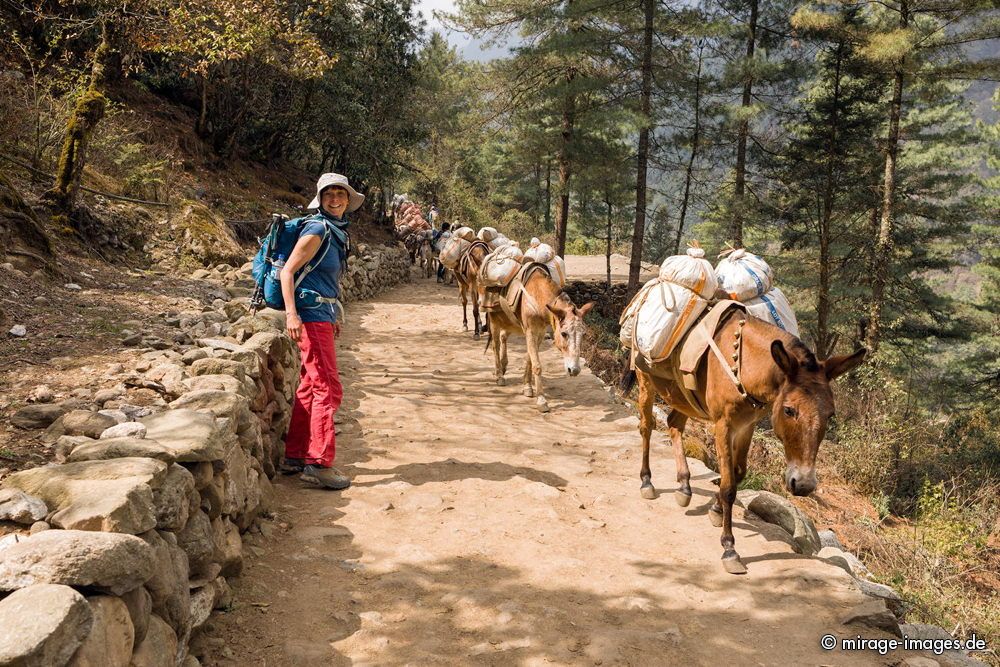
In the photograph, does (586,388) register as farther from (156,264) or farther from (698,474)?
(156,264)

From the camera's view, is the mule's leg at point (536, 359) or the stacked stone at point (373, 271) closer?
the mule's leg at point (536, 359)

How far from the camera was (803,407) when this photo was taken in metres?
3.62

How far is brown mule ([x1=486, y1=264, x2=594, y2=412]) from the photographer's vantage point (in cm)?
758

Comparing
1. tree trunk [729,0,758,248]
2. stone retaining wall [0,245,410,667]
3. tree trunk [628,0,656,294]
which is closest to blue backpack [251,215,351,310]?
stone retaining wall [0,245,410,667]

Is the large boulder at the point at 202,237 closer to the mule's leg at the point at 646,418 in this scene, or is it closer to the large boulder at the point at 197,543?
the mule's leg at the point at 646,418

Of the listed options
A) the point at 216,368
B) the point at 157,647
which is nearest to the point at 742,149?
the point at 216,368

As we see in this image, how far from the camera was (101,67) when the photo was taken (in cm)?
718

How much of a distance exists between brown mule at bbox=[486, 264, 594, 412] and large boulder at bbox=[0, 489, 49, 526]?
5.78 meters

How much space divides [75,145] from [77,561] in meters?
7.22

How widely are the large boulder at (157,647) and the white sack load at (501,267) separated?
280 inches

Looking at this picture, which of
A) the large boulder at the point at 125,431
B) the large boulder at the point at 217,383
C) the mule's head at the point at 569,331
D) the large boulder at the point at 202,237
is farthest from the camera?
the large boulder at the point at 202,237

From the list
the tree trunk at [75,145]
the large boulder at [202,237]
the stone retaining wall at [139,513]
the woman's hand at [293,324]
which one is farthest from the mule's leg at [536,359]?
the tree trunk at [75,145]

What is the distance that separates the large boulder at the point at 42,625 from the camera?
61.7 inches

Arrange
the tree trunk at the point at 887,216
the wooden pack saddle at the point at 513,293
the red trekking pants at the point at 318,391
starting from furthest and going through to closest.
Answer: the tree trunk at the point at 887,216, the wooden pack saddle at the point at 513,293, the red trekking pants at the point at 318,391
